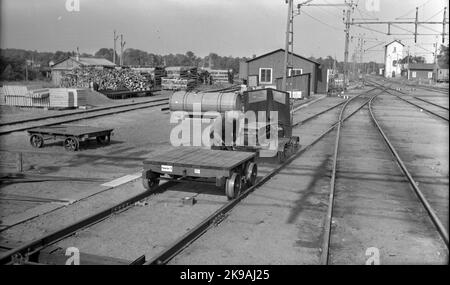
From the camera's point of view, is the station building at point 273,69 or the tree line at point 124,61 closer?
the station building at point 273,69

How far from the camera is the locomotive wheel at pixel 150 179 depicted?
9477mm

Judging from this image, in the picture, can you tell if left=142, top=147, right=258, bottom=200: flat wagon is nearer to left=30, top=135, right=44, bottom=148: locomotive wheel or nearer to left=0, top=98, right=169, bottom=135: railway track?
left=30, top=135, right=44, bottom=148: locomotive wheel

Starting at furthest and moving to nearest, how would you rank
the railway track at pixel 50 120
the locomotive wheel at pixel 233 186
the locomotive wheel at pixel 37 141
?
the railway track at pixel 50 120
the locomotive wheel at pixel 37 141
the locomotive wheel at pixel 233 186

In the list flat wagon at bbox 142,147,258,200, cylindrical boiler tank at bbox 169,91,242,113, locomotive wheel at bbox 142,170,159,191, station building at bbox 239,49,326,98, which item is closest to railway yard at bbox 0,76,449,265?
locomotive wheel at bbox 142,170,159,191

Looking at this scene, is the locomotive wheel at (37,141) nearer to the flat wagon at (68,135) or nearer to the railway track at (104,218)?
the flat wagon at (68,135)

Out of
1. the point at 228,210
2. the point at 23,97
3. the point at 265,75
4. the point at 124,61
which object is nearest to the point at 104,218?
the point at 228,210

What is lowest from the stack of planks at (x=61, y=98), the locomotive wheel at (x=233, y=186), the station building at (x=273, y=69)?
the locomotive wheel at (x=233, y=186)

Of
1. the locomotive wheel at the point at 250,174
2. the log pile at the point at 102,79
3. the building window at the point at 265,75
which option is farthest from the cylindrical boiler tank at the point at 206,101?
the building window at the point at 265,75

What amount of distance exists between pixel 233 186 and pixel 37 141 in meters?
9.21

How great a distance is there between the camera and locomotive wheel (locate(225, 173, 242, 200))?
29.4ft

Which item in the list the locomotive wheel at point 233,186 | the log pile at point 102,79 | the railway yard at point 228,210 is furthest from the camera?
the log pile at point 102,79

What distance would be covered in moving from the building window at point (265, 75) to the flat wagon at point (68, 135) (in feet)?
116

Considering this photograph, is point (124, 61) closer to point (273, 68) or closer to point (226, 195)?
point (273, 68)
